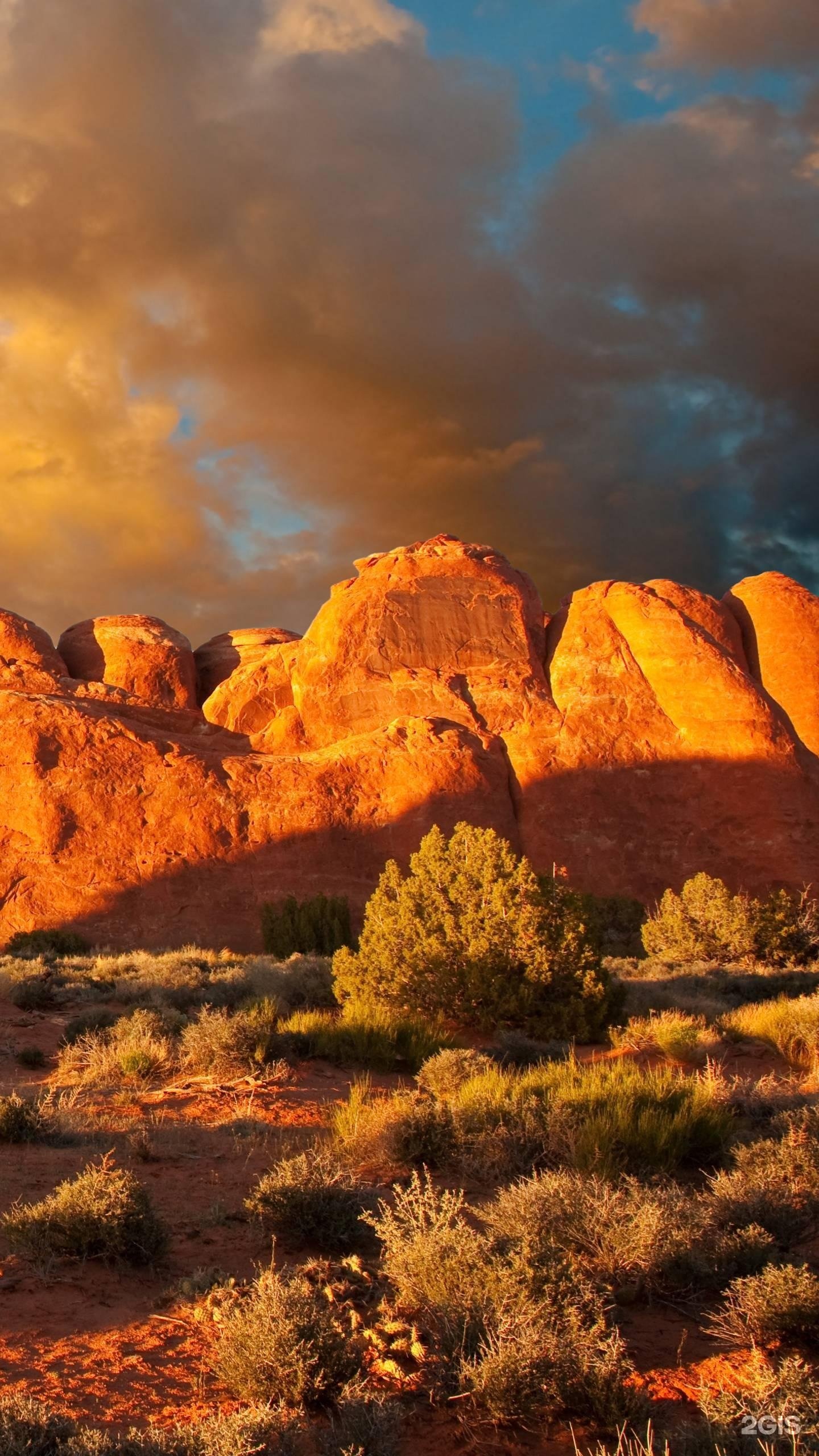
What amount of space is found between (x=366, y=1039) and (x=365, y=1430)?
292 inches

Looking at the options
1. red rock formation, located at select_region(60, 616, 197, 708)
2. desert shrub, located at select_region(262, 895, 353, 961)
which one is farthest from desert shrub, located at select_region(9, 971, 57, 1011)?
red rock formation, located at select_region(60, 616, 197, 708)

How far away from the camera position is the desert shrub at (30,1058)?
431 inches

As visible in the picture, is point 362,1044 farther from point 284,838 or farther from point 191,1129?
point 284,838

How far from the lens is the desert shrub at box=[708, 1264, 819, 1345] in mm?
4574

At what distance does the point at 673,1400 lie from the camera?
4.19 m

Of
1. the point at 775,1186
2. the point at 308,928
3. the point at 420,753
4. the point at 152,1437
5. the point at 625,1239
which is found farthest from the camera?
the point at 420,753

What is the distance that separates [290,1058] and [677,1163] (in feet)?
15.8

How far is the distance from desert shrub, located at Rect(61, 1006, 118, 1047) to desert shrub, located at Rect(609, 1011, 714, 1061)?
20.3 feet

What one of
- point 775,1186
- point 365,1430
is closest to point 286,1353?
point 365,1430

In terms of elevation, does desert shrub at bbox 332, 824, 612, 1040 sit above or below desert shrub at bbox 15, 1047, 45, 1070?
above

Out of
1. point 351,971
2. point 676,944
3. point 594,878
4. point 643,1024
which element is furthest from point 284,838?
point 643,1024

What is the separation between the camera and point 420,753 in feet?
107

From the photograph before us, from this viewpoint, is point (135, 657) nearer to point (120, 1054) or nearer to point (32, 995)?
point (32, 995)

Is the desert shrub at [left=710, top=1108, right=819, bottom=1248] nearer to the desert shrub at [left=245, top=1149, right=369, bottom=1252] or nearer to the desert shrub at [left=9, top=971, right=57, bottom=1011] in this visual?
the desert shrub at [left=245, top=1149, right=369, bottom=1252]
